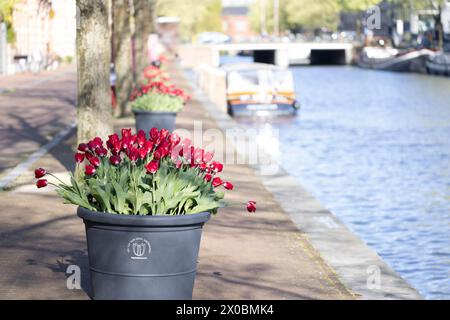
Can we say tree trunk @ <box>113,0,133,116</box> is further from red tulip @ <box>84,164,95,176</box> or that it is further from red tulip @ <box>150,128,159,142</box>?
red tulip @ <box>84,164,95,176</box>

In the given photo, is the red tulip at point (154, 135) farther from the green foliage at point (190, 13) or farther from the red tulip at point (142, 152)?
the green foliage at point (190, 13)

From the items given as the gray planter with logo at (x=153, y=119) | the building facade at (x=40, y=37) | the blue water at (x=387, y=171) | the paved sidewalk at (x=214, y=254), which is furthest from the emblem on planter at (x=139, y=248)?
the building facade at (x=40, y=37)

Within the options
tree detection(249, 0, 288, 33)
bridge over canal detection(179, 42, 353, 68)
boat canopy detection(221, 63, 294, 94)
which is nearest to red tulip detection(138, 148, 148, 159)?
boat canopy detection(221, 63, 294, 94)

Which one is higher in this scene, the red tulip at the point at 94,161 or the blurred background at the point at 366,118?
the red tulip at the point at 94,161

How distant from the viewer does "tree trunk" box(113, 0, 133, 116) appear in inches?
1153

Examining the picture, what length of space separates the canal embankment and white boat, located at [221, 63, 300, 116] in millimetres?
23305

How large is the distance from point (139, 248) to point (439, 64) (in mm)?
85292

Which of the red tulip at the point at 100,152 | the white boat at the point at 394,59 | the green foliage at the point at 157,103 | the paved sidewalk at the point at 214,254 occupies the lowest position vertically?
the white boat at the point at 394,59

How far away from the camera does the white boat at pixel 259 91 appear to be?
4419 centimetres

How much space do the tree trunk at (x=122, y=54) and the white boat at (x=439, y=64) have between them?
6272 centimetres

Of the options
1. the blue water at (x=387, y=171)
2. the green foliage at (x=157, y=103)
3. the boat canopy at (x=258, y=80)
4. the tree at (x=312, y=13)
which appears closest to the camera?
the blue water at (x=387, y=171)

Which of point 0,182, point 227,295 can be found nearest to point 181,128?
point 0,182

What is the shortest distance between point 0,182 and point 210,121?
15030 millimetres
